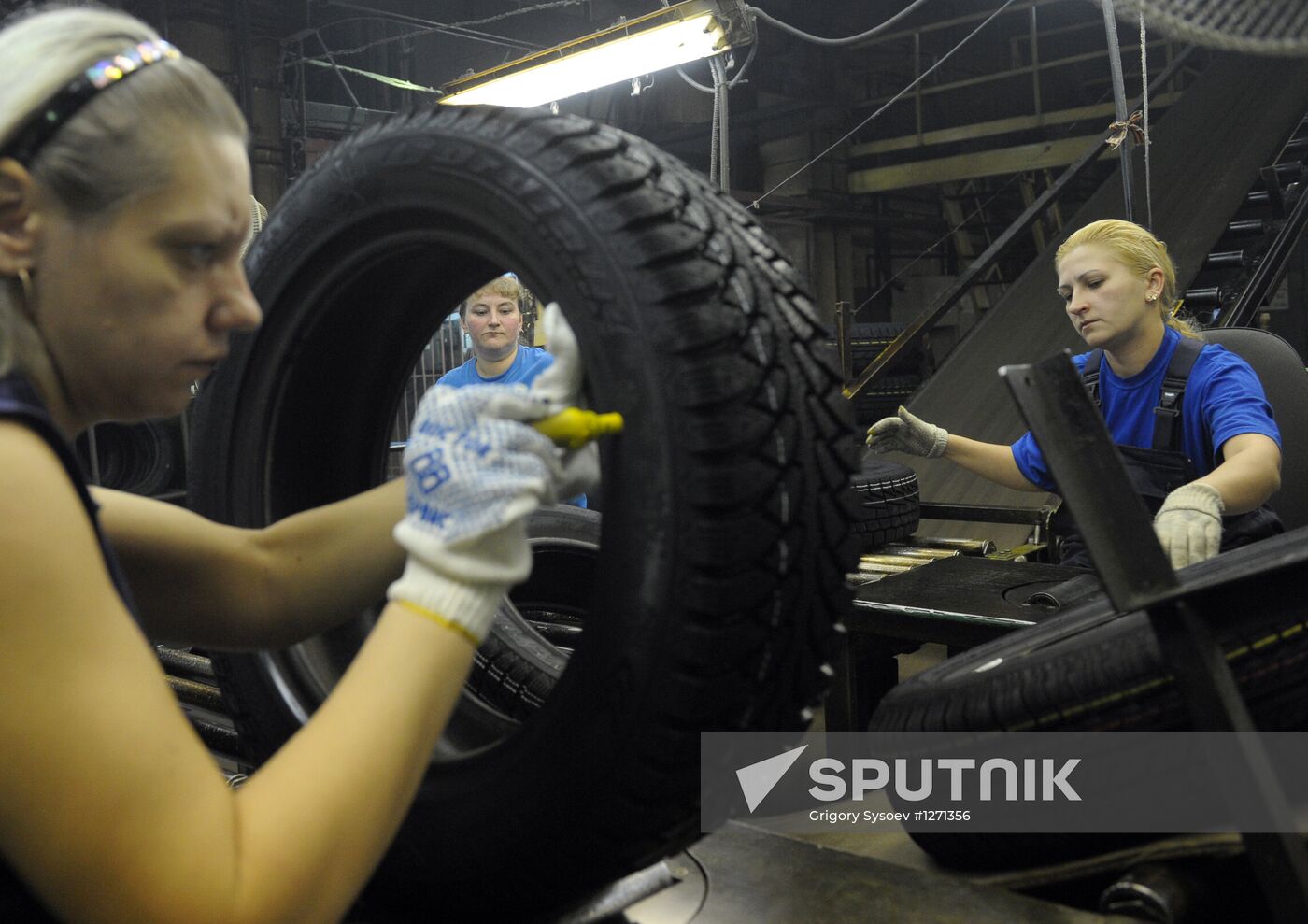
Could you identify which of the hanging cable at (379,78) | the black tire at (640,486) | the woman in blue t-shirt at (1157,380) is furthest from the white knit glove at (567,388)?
the hanging cable at (379,78)

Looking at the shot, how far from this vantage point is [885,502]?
3.02 meters

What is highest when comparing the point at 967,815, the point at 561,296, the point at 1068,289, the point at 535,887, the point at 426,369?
the point at 426,369

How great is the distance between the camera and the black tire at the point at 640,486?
758 millimetres

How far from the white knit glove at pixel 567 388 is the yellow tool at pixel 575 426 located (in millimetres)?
20

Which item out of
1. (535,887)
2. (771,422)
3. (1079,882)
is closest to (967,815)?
(1079,882)

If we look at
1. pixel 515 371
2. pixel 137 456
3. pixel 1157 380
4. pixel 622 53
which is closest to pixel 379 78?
pixel 137 456

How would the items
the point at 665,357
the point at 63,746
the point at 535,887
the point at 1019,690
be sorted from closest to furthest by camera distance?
the point at 63,746 → the point at 665,357 → the point at 535,887 → the point at 1019,690

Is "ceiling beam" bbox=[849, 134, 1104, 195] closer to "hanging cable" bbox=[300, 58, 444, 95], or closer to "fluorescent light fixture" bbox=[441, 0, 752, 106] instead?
"hanging cable" bbox=[300, 58, 444, 95]

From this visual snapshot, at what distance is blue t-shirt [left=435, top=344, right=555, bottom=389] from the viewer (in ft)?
10.0

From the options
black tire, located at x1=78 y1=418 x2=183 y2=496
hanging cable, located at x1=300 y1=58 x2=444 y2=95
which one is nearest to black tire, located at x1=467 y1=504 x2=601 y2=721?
black tire, located at x1=78 y1=418 x2=183 y2=496

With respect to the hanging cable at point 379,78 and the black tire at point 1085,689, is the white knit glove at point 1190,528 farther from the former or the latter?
the hanging cable at point 379,78

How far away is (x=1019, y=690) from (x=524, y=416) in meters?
0.94

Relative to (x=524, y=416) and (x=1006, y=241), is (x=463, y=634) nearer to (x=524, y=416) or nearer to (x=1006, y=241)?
(x=524, y=416)

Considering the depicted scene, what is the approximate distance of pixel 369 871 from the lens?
66cm
